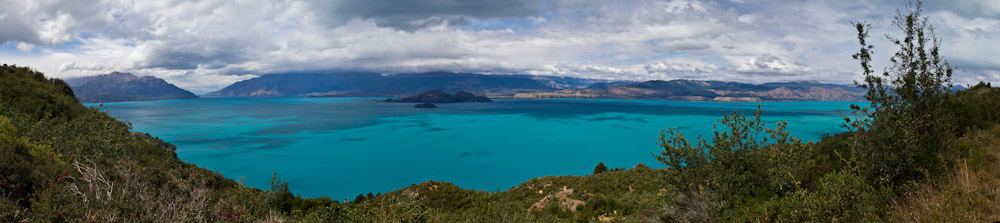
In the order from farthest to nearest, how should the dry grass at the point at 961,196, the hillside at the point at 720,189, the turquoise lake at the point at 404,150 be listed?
the turquoise lake at the point at 404,150
the hillside at the point at 720,189
the dry grass at the point at 961,196

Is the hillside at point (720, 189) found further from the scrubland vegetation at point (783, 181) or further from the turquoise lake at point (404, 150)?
the turquoise lake at point (404, 150)

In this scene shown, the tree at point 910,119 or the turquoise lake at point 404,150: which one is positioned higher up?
the tree at point 910,119

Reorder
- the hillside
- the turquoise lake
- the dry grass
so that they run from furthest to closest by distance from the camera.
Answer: the turquoise lake, the hillside, the dry grass

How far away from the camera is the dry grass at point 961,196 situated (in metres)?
5.88

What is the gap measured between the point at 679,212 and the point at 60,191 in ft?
48.6

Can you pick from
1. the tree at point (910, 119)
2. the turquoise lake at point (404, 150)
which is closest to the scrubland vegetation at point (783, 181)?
the tree at point (910, 119)

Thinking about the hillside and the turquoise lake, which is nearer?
the hillside

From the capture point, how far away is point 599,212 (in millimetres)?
22203

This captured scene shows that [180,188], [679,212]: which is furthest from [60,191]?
[679,212]

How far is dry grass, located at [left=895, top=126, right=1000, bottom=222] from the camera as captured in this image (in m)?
5.88

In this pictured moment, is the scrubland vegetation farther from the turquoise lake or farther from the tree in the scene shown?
the turquoise lake

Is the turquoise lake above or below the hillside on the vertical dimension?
below

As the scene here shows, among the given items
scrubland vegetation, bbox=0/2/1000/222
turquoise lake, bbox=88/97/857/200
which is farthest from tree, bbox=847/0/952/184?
turquoise lake, bbox=88/97/857/200

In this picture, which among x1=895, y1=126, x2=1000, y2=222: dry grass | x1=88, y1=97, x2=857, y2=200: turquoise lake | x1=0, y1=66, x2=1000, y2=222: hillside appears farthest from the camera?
x1=88, y1=97, x2=857, y2=200: turquoise lake
